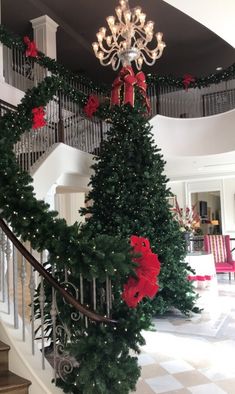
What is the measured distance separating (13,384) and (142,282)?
0.98m

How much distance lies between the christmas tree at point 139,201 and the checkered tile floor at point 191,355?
406mm

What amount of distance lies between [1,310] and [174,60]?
1047 cm

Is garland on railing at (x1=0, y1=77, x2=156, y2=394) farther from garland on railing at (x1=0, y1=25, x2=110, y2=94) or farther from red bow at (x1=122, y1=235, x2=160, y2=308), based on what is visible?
garland on railing at (x1=0, y1=25, x2=110, y2=94)

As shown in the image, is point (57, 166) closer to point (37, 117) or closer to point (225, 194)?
point (37, 117)

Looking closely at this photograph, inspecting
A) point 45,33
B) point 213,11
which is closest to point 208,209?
point 45,33

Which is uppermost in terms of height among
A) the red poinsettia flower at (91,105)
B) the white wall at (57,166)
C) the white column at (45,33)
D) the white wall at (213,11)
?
the white column at (45,33)

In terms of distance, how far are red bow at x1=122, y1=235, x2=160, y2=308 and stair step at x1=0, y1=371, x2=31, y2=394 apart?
806mm

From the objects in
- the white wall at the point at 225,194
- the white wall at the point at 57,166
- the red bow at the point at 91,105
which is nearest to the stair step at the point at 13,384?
the white wall at the point at 57,166

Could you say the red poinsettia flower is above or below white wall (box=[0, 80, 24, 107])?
below

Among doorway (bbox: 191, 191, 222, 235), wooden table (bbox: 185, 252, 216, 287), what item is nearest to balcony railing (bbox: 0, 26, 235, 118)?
doorway (bbox: 191, 191, 222, 235)

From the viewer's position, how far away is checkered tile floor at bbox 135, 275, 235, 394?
3039 millimetres

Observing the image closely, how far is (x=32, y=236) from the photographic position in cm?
218

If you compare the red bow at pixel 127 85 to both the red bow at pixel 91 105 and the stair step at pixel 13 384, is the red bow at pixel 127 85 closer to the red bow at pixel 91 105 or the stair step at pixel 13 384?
the red bow at pixel 91 105

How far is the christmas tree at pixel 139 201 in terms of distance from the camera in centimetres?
504
